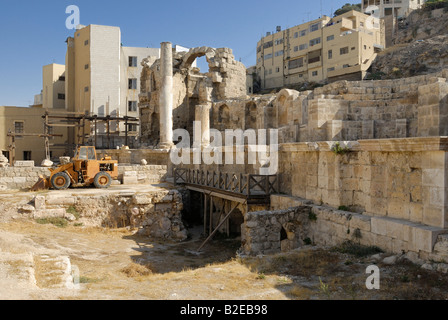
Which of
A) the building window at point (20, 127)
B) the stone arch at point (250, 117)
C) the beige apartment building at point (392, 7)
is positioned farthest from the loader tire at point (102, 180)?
the beige apartment building at point (392, 7)

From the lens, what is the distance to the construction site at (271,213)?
6.93 metres

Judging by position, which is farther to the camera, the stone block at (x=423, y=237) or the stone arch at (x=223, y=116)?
the stone arch at (x=223, y=116)

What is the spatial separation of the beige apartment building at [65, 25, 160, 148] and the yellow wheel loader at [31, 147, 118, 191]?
688 inches

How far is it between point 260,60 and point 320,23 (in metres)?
10.5

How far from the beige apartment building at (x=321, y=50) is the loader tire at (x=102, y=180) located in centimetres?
3173

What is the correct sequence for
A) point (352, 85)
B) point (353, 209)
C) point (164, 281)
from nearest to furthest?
point (164, 281), point (353, 209), point (352, 85)

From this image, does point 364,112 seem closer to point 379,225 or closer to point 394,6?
point 379,225

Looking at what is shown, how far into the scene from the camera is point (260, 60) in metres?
56.6

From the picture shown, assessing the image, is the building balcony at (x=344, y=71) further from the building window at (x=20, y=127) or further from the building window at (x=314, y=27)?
the building window at (x=20, y=127)

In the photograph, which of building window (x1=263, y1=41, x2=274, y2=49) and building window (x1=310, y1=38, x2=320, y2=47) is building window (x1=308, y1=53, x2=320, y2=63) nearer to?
building window (x1=310, y1=38, x2=320, y2=47)

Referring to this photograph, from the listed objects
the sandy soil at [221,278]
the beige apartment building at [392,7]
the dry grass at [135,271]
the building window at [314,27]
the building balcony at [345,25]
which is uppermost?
the beige apartment building at [392,7]

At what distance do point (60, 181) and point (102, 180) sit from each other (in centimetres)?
182

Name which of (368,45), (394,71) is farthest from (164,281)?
(368,45)

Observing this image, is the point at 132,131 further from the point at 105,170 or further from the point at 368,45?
the point at 368,45
